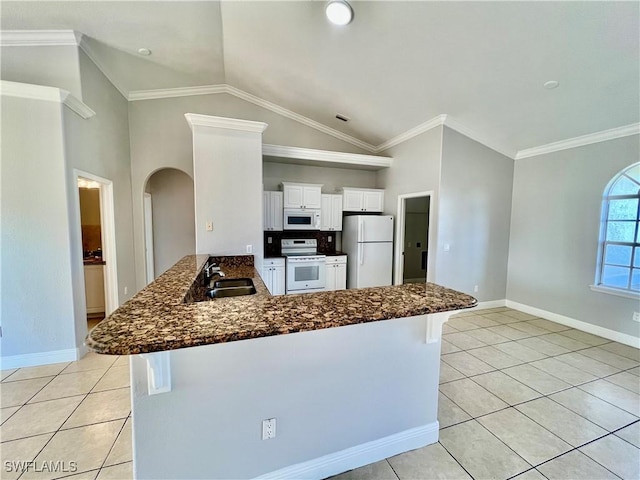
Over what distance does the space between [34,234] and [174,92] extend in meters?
2.95

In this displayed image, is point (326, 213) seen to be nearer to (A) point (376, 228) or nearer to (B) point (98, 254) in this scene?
(A) point (376, 228)

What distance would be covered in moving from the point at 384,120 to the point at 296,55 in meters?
1.74

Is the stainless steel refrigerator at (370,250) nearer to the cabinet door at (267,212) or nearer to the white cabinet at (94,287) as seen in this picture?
the cabinet door at (267,212)

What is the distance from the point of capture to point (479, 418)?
2.05m

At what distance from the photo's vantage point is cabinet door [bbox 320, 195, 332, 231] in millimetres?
4977

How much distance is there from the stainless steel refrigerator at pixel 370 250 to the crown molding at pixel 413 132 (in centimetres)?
138

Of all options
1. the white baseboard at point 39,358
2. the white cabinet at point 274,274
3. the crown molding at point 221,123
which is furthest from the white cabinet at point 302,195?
the white baseboard at point 39,358

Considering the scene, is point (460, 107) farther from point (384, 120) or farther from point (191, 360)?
point (191, 360)

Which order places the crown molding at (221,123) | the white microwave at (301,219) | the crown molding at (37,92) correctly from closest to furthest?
the crown molding at (37,92) → the crown molding at (221,123) → the white microwave at (301,219)

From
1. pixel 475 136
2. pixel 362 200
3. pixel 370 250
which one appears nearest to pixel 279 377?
pixel 370 250

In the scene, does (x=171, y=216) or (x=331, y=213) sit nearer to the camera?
(x=331, y=213)

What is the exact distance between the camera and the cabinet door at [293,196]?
15.3 feet

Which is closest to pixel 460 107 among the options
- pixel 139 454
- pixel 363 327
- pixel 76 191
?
pixel 363 327

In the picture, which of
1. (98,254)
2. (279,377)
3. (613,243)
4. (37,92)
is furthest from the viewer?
(98,254)
